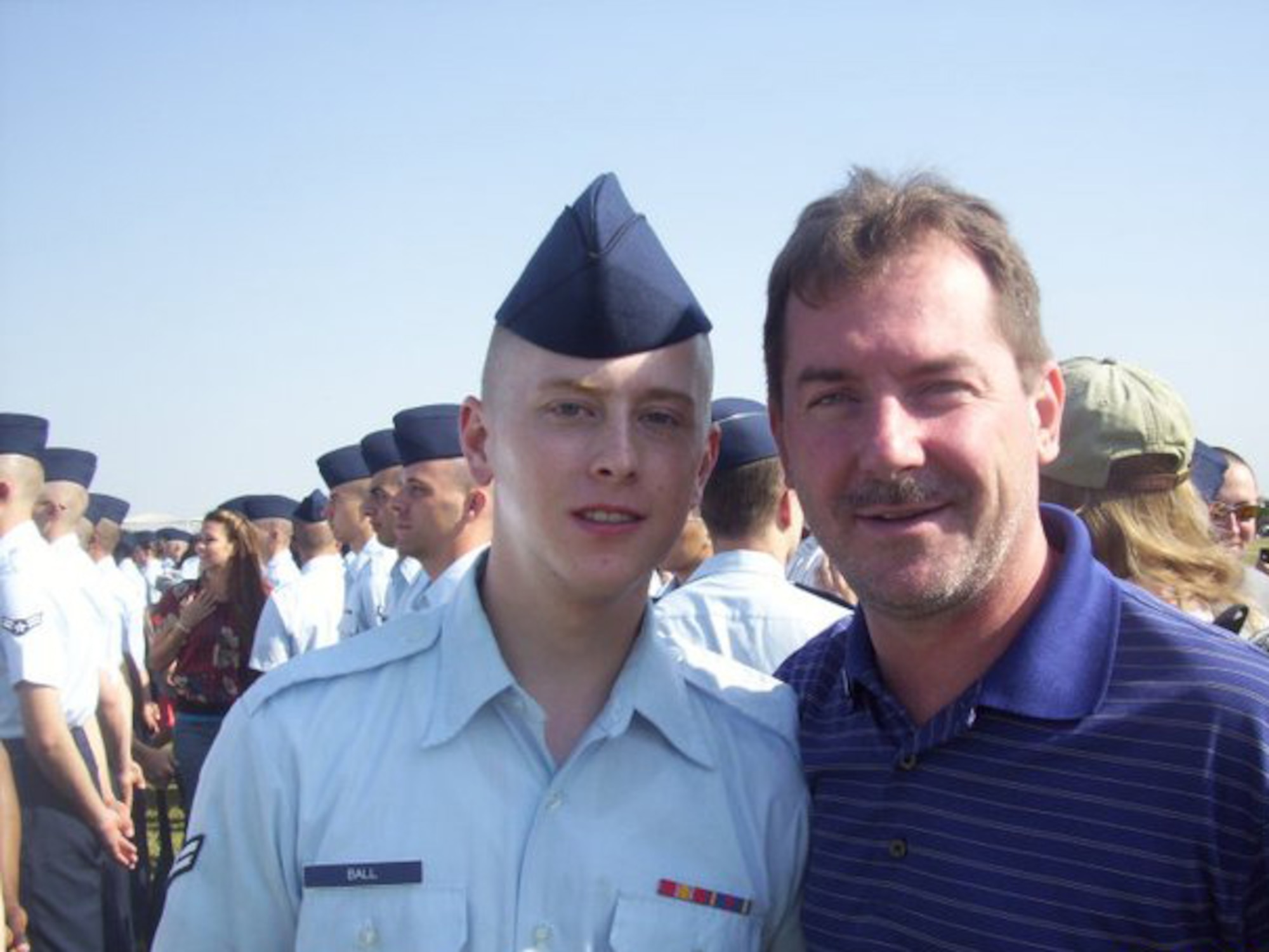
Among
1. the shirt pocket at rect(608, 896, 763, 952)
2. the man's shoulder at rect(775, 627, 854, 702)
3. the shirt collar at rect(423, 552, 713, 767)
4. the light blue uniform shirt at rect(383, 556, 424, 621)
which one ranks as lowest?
the light blue uniform shirt at rect(383, 556, 424, 621)

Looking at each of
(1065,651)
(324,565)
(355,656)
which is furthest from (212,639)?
(1065,651)

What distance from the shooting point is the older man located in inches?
67.1

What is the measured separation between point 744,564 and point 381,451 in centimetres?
457

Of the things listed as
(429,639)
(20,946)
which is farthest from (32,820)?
(429,639)

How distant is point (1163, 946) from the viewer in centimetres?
168

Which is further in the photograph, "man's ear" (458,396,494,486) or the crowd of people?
"man's ear" (458,396,494,486)

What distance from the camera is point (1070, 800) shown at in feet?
5.83

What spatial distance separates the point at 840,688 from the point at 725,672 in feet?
0.71

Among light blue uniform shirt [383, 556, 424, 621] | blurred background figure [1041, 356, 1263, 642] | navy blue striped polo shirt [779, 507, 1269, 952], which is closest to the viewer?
navy blue striped polo shirt [779, 507, 1269, 952]

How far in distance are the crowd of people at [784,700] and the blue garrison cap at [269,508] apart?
10.3 m

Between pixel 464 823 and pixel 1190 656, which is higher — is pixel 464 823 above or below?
below

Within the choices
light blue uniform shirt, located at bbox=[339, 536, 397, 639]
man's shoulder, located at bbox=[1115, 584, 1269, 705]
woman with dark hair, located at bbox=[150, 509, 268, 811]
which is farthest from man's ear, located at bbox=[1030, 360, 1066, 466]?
light blue uniform shirt, located at bbox=[339, 536, 397, 639]

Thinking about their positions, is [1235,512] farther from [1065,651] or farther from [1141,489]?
[1065,651]

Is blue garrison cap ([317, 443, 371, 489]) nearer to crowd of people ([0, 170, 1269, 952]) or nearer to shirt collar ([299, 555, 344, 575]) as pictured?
shirt collar ([299, 555, 344, 575])
